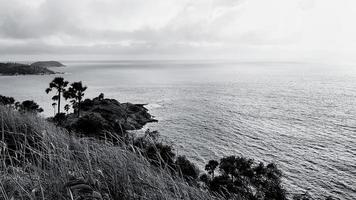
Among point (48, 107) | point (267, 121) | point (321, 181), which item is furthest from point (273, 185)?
point (48, 107)

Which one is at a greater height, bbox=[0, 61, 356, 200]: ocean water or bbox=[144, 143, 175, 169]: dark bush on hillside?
bbox=[144, 143, 175, 169]: dark bush on hillside

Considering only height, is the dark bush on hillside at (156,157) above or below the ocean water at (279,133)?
above

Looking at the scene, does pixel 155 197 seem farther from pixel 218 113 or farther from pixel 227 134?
pixel 218 113

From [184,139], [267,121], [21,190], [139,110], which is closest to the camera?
[21,190]

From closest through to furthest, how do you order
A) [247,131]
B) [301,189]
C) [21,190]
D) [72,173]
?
1. [21,190]
2. [72,173]
3. [301,189]
4. [247,131]

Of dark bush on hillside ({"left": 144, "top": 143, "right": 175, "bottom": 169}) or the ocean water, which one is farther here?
the ocean water

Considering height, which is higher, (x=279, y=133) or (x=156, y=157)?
(x=156, y=157)

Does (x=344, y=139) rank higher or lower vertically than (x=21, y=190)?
lower

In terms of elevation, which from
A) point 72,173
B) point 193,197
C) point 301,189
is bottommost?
point 301,189

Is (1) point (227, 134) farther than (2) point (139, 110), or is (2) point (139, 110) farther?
(2) point (139, 110)

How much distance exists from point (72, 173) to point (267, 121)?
256 feet

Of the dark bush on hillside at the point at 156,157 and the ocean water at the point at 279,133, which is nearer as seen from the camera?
the dark bush on hillside at the point at 156,157

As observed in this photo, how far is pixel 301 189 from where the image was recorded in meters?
37.5

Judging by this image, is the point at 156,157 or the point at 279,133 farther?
the point at 279,133
